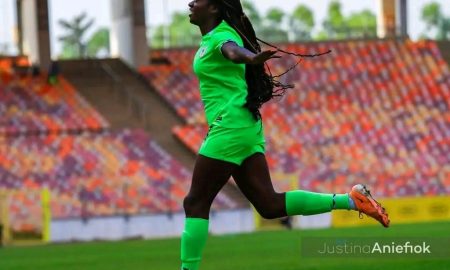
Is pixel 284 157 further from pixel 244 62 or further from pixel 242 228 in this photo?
pixel 244 62

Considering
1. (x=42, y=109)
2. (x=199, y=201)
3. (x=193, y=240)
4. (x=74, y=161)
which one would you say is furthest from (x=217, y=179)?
(x=42, y=109)

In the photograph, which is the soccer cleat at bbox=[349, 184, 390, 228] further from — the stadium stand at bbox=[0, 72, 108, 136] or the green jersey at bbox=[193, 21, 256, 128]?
the stadium stand at bbox=[0, 72, 108, 136]

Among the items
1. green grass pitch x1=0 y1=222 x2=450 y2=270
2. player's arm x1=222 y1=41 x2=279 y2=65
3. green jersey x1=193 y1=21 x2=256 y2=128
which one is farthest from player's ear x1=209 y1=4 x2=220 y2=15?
green grass pitch x1=0 y1=222 x2=450 y2=270

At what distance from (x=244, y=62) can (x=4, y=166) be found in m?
25.7

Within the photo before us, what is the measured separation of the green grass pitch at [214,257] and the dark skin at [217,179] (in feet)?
10.0

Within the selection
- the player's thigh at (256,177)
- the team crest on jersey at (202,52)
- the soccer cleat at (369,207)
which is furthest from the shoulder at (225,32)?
the soccer cleat at (369,207)

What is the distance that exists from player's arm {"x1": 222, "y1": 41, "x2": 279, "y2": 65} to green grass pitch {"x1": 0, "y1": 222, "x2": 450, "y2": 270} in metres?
3.91

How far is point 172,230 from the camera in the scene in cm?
3112

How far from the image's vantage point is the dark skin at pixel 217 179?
916cm

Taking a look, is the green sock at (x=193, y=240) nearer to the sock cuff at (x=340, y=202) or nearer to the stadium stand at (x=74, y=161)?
the sock cuff at (x=340, y=202)

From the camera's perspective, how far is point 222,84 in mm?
9156

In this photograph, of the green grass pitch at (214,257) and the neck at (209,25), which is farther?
the green grass pitch at (214,257)

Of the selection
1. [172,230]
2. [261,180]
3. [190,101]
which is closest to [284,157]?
[190,101]

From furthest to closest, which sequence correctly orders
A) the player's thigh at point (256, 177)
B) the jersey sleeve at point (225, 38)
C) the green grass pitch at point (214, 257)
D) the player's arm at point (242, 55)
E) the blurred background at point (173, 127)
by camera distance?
1. the blurred background at point (173, 127)
2. the green grass pitch at point (214, 257)
3. the player's thigh at point (256, 177)
4. the jersey sleeve at point (225, 38)
5. the player's arm at point (242, 55)
